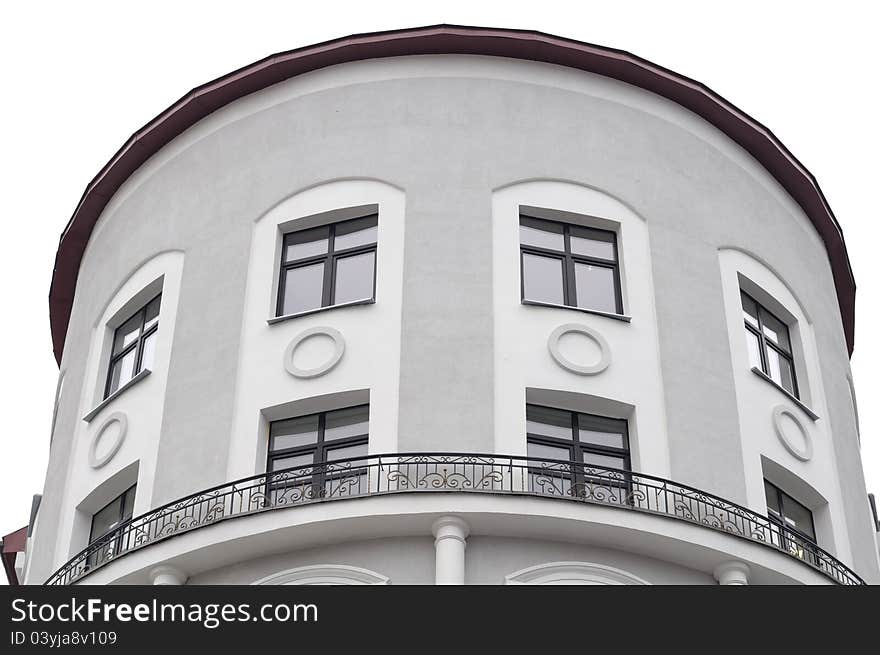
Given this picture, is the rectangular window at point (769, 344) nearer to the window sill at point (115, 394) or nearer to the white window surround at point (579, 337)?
the white window surround at point (579, 337)

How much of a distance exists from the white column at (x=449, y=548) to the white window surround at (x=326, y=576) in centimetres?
82

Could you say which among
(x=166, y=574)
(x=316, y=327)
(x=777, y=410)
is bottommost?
(x=166, y=574)

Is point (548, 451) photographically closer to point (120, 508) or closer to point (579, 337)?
→ point (579, 337)

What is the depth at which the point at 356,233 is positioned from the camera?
2638 centimetres

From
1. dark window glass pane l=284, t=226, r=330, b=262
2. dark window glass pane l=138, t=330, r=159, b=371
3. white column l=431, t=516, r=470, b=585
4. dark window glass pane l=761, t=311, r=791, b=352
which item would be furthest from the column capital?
dark window glass pane l=761, t=311, r=791, b=352

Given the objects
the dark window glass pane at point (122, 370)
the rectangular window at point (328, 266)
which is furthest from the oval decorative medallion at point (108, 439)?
the rectangular window at point (328, 266)

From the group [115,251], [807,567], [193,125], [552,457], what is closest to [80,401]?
[115,251]

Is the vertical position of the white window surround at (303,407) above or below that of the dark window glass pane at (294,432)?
above

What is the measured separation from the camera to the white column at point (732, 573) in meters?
23.1

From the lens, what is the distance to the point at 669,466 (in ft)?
79.3

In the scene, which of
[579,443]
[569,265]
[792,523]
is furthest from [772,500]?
[569,265]

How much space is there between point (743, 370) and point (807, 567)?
11.1 feet

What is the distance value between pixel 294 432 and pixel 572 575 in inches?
179
